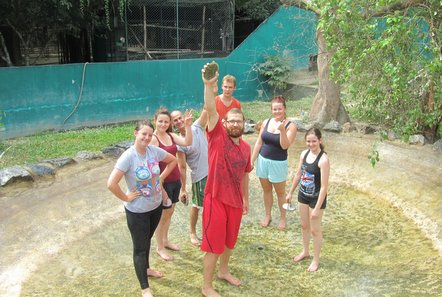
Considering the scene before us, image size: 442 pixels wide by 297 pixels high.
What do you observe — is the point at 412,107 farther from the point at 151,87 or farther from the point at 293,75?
Answer: the point at 293,75

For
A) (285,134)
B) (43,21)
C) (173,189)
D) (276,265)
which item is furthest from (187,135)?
(43,21)

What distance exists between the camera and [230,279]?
4.01 m

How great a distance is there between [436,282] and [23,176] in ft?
15.8

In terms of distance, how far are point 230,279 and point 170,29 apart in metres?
9.93

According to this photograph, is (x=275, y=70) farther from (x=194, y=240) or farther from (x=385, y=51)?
(x=194, y=240)

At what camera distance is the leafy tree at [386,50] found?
4173mm

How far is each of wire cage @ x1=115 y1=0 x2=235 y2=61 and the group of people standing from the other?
27.6ft

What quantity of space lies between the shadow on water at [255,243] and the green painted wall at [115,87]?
3768 millimetres

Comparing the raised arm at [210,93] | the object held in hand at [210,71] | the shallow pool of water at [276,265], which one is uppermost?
the object held in hand at [210,71]

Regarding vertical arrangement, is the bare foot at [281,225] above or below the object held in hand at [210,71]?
below

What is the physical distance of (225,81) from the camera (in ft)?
15.6

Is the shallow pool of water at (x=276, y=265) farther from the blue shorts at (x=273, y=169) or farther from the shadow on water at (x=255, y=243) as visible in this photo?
the blue shorts at (x=273, y=169)

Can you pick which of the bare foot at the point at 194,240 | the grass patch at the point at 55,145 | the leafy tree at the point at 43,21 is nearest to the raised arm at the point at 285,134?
the bare foot at the point at 194,240

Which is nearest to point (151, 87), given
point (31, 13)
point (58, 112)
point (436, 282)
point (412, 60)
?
point (58, 112)
